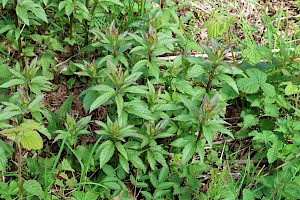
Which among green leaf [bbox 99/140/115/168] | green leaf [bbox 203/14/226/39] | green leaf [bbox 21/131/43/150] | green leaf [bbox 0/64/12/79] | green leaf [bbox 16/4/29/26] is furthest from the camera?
green leaf [bbox 203/14/226/39]

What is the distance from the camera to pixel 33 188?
2654mm

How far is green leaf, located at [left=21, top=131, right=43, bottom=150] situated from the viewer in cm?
247

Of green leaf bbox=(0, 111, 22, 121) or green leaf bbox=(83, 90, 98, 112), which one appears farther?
green leaf bbox=(83, 90, 98, 112)

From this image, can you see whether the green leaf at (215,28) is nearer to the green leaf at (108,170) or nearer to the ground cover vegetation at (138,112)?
the ground cover vegetation at (138,112)

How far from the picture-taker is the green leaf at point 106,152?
2.76 meters

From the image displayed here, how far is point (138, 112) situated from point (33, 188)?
760 millimetres

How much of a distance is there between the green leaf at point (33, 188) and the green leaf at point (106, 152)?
0.37 meters

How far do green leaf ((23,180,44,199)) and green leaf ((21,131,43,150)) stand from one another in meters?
0.29

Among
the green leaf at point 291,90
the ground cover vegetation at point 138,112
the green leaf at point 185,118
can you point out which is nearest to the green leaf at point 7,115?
the ground cover vegetation at point 138,112

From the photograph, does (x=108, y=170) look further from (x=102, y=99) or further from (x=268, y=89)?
(x=268, y=89)

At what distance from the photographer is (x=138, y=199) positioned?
3014 millimetres

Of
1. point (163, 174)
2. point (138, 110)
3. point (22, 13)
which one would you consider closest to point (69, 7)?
point (22, 13)

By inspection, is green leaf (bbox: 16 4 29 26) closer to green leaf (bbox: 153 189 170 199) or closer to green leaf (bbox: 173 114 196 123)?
green leaf (bbox: 173 114 196 123)

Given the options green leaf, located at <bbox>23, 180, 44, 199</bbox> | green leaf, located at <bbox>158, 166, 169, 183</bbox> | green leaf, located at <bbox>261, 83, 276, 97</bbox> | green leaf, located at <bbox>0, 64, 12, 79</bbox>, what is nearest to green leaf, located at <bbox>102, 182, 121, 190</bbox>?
green leaf, located at <bbox>158, 166, 169, 183</bbox>
